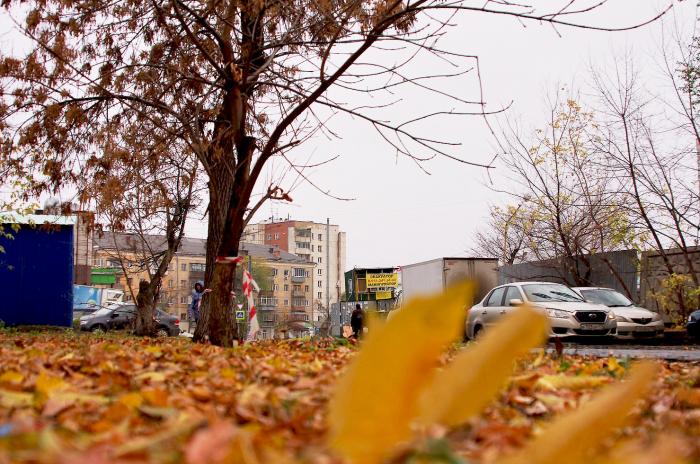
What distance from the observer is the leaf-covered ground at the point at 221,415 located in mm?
838

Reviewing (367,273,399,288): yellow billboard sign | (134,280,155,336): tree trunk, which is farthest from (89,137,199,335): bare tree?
(367,273,399,288): yellow billboard sign

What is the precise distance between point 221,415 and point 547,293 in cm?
1493

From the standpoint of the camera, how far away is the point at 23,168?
31.3 ft

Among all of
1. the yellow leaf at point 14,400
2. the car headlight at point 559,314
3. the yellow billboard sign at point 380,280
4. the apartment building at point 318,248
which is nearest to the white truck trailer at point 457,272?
the car headlight at point 559,314

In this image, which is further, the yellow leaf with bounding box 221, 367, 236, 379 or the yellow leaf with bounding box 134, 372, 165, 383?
the yellow leaf with bounding box 221, 367, 236, 379

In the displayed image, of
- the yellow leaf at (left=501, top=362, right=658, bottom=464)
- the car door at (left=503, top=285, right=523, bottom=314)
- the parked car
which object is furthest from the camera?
the car door at (left=503, top=285, right=523, bottom=314)

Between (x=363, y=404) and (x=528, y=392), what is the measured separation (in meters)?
1.74

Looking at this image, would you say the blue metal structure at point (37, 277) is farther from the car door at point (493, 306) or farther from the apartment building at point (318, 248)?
the apartment building at point (318, 248)

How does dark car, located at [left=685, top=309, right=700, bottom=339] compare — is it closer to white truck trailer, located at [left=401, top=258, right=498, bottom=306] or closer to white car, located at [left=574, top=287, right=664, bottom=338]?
white car, located at [left=574, top=287, right=664, bottom=338]

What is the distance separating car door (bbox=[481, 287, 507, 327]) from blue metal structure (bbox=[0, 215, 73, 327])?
11.1m

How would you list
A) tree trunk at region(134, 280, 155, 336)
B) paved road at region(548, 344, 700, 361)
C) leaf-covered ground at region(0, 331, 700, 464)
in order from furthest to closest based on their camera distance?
1. tree trunk at region(134, 280, 155, 336)
2. paved road at region(548, 344, 700, 361)
3. leaf-covered ground at region(0, 331, 700, 464)

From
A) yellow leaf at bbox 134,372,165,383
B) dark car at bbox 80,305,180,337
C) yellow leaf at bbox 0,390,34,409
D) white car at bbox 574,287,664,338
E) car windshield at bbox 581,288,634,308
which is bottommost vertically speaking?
dark car at bbox 80,305,180,337

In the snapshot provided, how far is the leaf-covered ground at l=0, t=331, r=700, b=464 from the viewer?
84 cm

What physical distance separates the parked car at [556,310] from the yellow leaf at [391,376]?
14.0m
